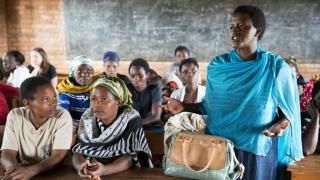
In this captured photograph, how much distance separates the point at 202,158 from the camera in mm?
1831

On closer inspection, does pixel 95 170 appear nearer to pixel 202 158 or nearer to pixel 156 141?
pixel 202 158

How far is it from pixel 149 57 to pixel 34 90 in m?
4.54

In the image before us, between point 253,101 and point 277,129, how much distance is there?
180mm

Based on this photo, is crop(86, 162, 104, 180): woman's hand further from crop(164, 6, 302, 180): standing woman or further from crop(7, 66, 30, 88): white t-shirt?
crop(7, 66, 30, 88): white t-shirt

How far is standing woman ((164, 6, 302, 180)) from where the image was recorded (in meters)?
1.87

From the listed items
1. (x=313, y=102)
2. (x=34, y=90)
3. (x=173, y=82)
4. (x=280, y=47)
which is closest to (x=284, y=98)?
(x=313, y=102)

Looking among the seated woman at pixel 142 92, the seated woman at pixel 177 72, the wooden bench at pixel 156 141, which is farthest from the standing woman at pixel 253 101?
the seated woman at pixel 177 72

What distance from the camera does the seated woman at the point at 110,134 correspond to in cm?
209

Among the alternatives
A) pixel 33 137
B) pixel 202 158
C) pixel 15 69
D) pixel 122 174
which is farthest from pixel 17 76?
pixel 202 158

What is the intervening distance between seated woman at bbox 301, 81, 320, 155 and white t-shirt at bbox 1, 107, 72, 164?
147 cm

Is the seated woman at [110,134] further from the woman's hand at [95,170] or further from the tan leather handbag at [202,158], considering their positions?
the tan leather handbag at [202,158]

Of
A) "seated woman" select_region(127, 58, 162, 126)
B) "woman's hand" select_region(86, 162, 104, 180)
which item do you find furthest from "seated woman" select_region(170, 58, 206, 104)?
"woman's hand" select_region(86, 162, 104, 180)

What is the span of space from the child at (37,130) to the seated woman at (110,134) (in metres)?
0.11

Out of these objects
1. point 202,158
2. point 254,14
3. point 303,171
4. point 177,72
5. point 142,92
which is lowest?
point 303,171
